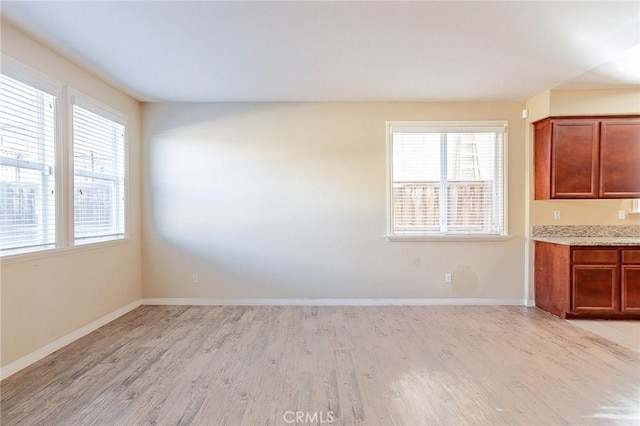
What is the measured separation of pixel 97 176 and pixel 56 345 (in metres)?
1.77

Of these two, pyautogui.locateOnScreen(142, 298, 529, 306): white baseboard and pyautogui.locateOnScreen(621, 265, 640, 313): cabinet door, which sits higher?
pyautogui.locateOnScreen(621, 265, 640, 313): cabinet door

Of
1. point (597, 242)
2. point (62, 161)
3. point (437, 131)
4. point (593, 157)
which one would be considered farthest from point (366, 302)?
point (62, 161)

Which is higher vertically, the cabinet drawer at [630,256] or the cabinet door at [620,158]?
the cabinet door at [620,158]

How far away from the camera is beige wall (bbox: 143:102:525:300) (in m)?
4.54

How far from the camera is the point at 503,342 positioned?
3.24 meters

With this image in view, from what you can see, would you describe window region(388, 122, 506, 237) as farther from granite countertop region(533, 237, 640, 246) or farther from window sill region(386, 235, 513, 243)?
granite countertop region(533, 237, 640, 246)

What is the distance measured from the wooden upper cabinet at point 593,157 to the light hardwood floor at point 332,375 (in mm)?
1678

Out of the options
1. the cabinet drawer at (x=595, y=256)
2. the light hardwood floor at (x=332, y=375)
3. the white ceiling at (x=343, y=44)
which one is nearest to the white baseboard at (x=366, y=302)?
the light hardwood floor at (x=332, y=375)

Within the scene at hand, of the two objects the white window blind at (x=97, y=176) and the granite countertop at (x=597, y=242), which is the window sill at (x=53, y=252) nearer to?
the white window blind at (x=97, y=176)

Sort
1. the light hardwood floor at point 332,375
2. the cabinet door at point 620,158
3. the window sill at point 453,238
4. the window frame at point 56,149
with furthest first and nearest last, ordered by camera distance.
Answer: the window sill at point 453,238
the cabinet door at point 620,158
the window frame at point 56,149
the light hardwood floor at point 332,375

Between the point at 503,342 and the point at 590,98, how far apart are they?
10.4ft

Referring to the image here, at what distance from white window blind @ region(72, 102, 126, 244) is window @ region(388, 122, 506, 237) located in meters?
3.48

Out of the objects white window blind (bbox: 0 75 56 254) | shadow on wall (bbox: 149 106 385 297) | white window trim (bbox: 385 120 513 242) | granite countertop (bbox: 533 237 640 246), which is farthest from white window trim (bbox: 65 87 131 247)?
granite countertop (bbox: 533 237 640 246)

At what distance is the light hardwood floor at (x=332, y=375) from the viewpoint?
2.11 metres
